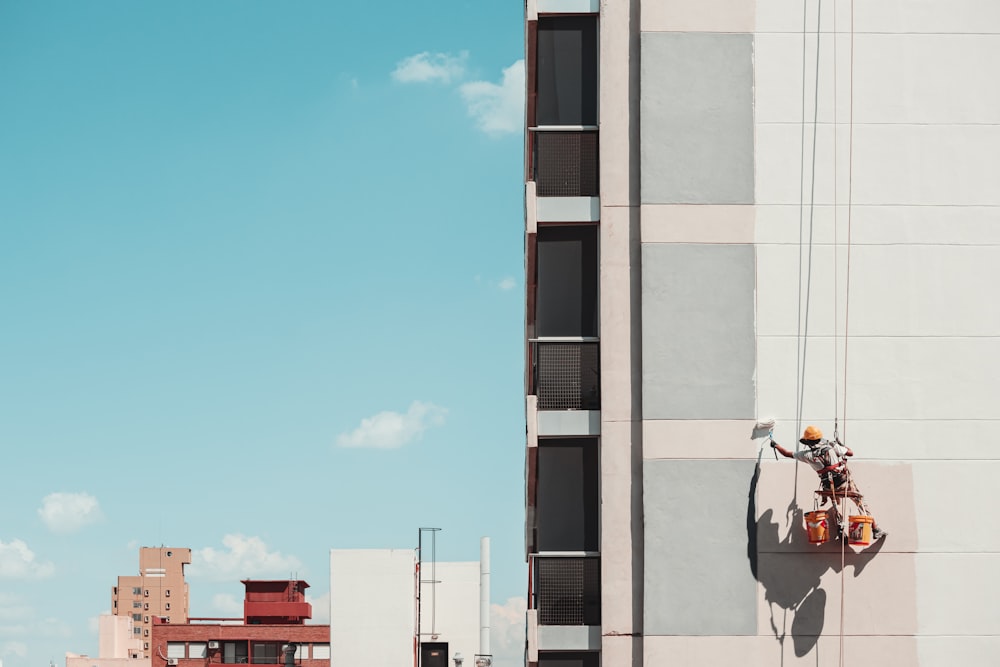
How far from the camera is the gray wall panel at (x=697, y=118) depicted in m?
21.4

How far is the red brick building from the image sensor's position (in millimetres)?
104500

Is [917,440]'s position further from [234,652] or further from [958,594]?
[234,652]

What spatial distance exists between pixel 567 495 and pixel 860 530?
4.79 m

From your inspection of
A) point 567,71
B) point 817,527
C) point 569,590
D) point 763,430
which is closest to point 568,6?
point 567,71

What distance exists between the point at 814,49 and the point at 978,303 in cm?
509

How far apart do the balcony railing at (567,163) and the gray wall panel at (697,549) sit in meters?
4.89

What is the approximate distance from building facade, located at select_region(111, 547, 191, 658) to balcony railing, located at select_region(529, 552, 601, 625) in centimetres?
16747

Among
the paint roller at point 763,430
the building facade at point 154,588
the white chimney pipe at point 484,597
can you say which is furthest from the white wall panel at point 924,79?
the building facade at point 154,588

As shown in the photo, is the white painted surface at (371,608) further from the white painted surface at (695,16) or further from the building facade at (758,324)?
the white painted surface at (695,16)

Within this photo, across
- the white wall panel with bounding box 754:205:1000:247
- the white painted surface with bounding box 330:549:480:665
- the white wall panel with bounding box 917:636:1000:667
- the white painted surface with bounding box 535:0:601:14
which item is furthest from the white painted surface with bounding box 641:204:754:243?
the white painted surface with bounding box 330:549:480:665

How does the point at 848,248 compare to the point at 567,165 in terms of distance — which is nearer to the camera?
the point at 848,248

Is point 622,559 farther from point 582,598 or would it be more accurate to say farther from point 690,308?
point 690,308

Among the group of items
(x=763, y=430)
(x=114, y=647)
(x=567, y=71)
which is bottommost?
(x=114, y=647)

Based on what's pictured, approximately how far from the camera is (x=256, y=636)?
105 m
